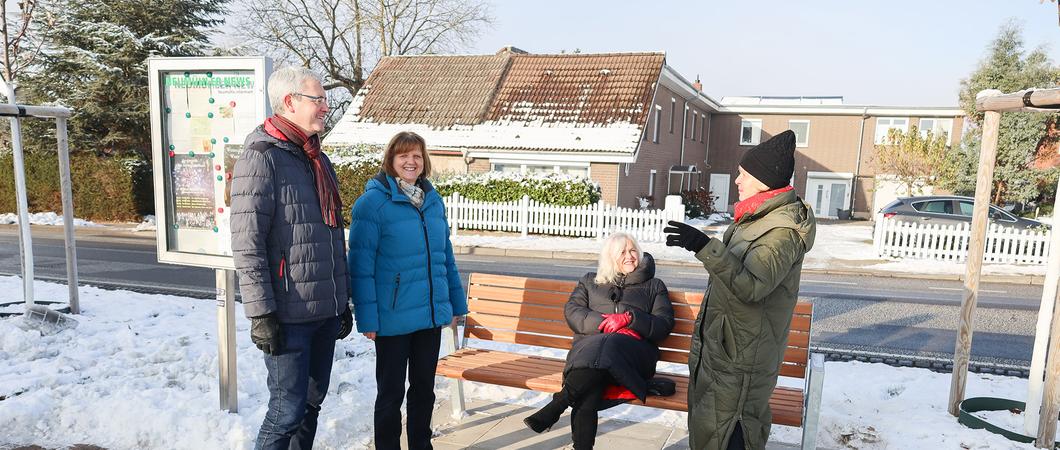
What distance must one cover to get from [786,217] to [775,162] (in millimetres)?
245

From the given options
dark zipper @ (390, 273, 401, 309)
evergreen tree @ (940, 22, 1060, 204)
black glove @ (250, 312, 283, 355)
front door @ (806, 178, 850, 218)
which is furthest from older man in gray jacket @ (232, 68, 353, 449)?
front door @ (806, 178, 850, 218)

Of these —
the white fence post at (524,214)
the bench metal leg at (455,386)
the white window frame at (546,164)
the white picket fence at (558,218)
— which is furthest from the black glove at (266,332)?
the white window frame at (546,164)

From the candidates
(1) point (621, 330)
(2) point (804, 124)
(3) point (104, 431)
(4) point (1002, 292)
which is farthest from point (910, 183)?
(3) point (104, 431)

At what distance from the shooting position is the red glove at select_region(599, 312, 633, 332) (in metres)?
3.66

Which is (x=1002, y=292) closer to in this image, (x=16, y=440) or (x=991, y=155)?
(x=991, y=155)

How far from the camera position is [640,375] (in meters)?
3.54

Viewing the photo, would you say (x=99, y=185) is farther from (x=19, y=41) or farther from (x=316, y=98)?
(x=316, y=98)

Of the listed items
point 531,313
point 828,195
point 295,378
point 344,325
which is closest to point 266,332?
point 295,378

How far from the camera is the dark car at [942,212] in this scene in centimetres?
1538

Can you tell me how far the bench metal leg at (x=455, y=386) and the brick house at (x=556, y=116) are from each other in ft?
49.3

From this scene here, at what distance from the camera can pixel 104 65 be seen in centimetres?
1958

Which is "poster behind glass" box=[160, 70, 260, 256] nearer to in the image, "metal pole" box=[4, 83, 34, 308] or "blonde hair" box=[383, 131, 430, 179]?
"blonde hair" box=[383, 131, 430, 179]

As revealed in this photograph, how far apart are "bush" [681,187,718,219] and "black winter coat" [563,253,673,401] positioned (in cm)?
2200

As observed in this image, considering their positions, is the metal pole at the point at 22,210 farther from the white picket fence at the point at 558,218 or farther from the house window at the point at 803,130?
the house window at the point at 803,130
